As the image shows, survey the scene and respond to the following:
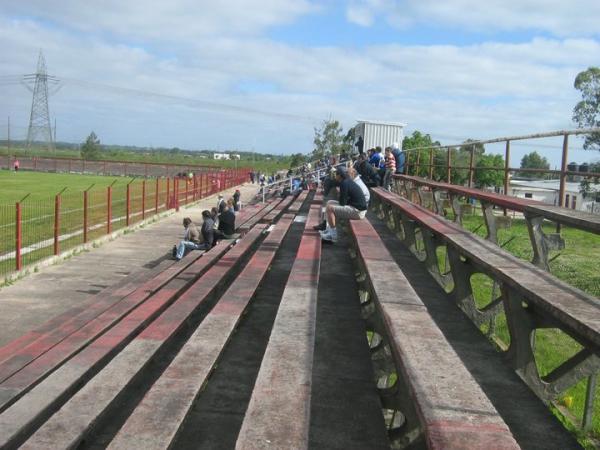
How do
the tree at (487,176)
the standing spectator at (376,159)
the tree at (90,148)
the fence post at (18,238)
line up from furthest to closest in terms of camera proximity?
the tree at (90,148) → the standing spectator at (376,159) → the fence post at (18,238) → the tree at (487,176)

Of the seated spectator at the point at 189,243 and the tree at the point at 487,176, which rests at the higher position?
the tree at the point at 487,176

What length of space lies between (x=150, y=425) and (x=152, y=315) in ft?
9.44

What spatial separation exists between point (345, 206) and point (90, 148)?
375 ft

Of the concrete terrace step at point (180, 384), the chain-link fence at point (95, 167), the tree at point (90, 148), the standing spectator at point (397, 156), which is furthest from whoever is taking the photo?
the tree at point (90, 148)

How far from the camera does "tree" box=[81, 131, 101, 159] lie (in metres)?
108

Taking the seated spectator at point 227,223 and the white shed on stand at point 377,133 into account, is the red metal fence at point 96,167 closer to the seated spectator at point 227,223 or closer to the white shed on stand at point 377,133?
the white shed on stand at point 377,133

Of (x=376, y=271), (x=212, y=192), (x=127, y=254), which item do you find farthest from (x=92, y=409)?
(x=212, y=192)

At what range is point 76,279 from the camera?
12539mm

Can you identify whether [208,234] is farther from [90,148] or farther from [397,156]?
[90,148]

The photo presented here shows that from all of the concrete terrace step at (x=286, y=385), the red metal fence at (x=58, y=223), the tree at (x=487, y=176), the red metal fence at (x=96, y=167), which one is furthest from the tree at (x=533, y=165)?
the red metal fence at (x=96, y=167)

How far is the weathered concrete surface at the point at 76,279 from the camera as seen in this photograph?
949 cm

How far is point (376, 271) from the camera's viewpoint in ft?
16.0

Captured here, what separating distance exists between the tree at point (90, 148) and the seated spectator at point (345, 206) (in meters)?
103

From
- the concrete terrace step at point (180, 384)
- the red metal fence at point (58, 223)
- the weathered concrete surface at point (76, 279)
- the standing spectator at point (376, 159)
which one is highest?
the standing spectator at point (376, 159)
